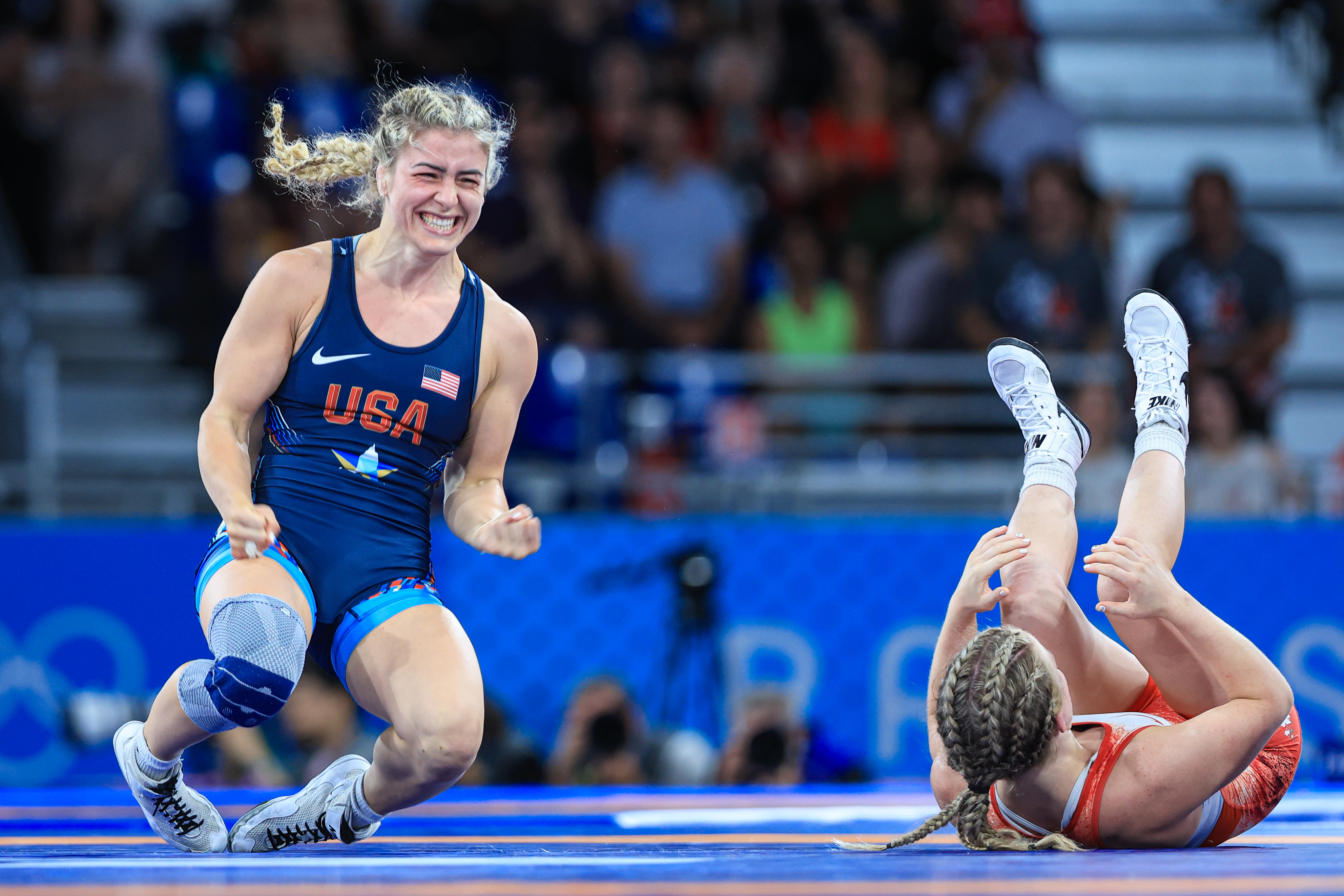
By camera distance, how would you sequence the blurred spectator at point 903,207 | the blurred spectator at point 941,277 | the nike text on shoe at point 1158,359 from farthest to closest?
the blurred spectator at point 903,207, the blurred spectator at point 941,277, the nike text on shoe at point 1158,359

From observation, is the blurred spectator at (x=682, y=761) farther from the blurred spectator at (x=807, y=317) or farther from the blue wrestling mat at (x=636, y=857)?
the blurred spectator at (x=807, y=317)

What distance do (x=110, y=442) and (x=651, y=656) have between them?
2.83 meters

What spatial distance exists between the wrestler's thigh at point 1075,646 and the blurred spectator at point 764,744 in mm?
2144

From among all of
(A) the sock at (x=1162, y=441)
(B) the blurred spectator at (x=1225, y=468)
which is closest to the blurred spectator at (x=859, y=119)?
(B) the blurred spectator at (x=1225, y=468)

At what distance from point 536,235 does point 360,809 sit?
4.36 metres

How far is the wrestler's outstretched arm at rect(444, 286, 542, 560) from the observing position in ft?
10.8

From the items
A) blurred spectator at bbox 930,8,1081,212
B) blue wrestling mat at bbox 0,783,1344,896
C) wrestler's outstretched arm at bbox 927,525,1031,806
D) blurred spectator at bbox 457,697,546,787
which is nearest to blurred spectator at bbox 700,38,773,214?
blurred spectator at bbox 930,8,1081,212

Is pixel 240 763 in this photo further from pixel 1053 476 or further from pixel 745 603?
pixel 1053 476

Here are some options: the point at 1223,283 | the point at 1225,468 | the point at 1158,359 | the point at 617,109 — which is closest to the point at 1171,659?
the point at 1158,359

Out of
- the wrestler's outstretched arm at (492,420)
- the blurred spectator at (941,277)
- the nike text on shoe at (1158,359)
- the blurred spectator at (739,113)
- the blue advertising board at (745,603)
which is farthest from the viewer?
the blurred spectator at (739,113)

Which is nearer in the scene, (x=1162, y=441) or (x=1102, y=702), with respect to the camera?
(x=1102, y=702)

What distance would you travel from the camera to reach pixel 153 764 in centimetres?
301

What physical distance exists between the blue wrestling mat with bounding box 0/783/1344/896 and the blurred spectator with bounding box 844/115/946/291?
3.73m

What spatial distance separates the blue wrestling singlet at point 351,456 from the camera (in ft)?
10.3
